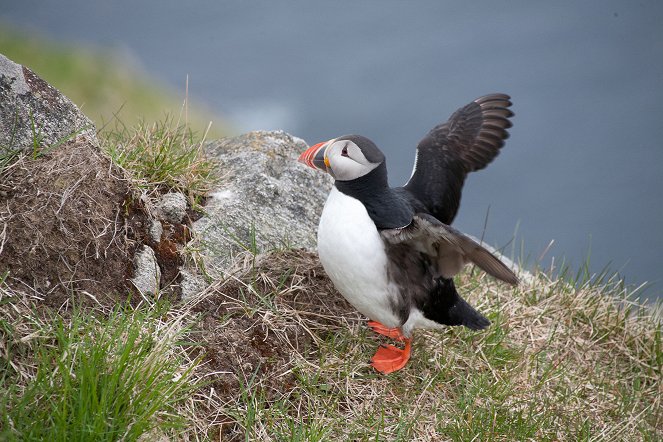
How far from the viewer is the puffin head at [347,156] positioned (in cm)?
395

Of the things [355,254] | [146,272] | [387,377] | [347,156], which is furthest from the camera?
[387,377]

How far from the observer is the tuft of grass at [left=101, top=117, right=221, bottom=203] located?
450 cm

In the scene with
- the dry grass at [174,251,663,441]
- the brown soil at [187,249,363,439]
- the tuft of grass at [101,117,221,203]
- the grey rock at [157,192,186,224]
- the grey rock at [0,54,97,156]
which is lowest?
the dry grass at [174,251,663,441]

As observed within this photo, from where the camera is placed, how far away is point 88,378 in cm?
302

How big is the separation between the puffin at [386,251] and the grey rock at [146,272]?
956mm

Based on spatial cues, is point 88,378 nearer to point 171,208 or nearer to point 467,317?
point 171,208

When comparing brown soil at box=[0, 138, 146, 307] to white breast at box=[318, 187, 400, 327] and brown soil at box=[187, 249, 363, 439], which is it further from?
white breast at box=[318, 187, 400, 327]

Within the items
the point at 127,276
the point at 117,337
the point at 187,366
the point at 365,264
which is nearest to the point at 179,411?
the point at 187,366

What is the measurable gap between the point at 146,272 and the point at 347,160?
1.31 meters

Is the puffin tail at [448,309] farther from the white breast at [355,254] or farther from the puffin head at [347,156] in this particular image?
the puffin head at [347,156]

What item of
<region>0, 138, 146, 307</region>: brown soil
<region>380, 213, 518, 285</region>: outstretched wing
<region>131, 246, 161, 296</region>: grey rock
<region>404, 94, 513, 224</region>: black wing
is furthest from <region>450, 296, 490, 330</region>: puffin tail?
<region>0, 138, 146, 307</region>: brown soil

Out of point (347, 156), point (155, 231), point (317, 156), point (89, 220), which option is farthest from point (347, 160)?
point (89, 220)

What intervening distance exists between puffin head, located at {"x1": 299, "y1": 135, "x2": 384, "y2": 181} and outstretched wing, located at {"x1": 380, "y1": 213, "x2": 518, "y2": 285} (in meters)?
0.38

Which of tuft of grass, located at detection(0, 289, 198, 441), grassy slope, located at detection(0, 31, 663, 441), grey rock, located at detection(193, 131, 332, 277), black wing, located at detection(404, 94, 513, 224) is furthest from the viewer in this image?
grey rock, located at detection(193, 131, 332, 277)
